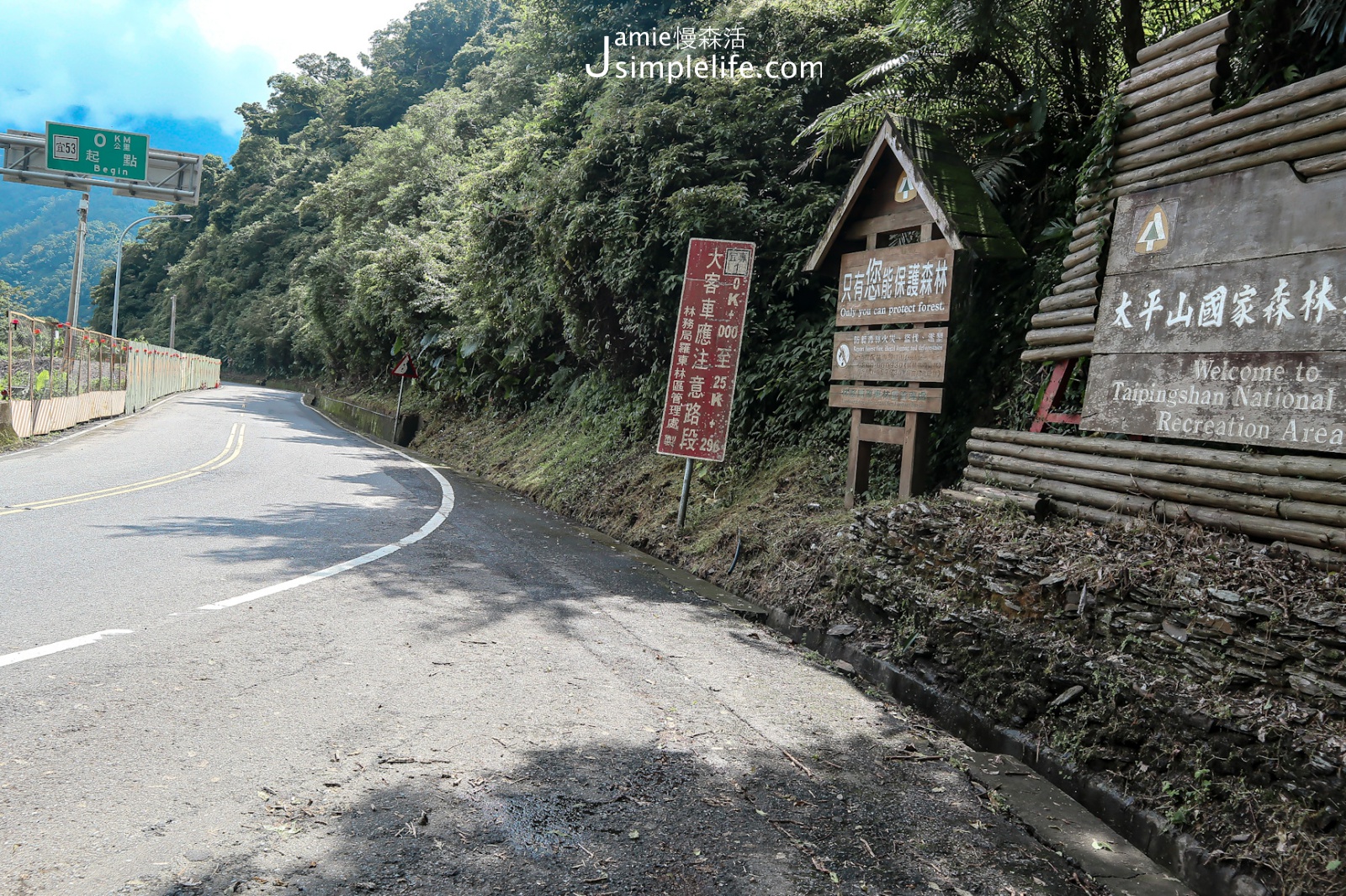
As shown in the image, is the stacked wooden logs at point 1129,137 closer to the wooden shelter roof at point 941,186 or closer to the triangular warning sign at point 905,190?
the wooden shelter roof at point 941,186

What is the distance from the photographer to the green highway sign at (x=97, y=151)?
2591 cm

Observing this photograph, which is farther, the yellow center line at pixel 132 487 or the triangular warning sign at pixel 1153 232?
the yellow center line at pixel 132 487

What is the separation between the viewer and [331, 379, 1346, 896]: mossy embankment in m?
3.53

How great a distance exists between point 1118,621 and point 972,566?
4.43 ft

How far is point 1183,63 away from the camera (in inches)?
245

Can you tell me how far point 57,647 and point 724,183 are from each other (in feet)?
34.1

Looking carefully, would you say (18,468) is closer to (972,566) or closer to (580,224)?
(580,224)

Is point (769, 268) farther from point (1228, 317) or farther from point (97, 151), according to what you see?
point (97, 151)

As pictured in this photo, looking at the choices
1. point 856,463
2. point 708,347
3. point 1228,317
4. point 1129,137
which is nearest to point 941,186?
point 1129,137

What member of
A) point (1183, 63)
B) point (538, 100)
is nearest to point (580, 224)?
point (1183, 63)

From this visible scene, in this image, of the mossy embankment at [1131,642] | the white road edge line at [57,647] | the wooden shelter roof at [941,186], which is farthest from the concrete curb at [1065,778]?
the white road edge line at [57,647]

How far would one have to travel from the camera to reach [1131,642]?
4570 mm

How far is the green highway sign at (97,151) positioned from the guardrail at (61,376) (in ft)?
16.9

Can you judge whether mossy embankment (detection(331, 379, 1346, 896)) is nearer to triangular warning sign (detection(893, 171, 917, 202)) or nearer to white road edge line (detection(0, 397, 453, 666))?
triangular warning sign (detection(893, 171, 917, 202))
